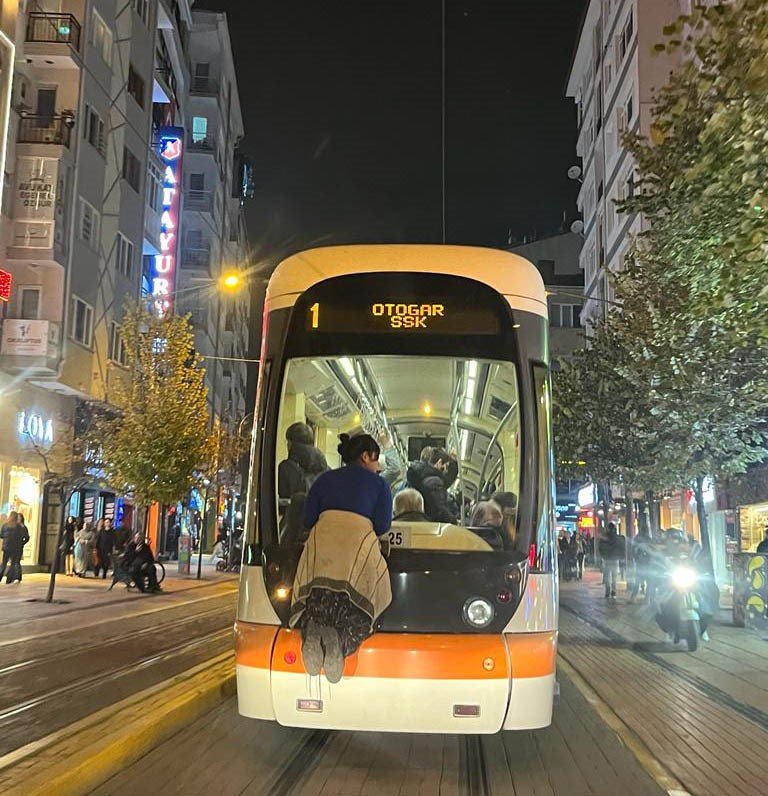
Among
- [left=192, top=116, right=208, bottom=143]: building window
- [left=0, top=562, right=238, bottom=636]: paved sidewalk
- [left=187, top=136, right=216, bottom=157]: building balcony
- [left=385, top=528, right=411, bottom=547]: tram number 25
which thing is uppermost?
[left=192, top=116, right=208, bottom=143]: building window

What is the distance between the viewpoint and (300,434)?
6.96 metres

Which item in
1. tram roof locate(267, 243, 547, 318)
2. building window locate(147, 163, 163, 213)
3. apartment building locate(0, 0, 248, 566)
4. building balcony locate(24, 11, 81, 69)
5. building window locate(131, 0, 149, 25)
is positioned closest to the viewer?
tram roof locate(267, 243, 547, 318)

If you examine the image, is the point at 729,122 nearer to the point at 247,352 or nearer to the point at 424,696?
the point at 424,696

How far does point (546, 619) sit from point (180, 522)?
146 feet

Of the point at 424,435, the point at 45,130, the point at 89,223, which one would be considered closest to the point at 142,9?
the point at 89,223

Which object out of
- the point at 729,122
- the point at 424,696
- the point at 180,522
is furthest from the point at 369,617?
the point at 180,522

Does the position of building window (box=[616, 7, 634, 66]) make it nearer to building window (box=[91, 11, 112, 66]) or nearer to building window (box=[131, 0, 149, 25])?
building window (box=[131, 0, 149, 25])

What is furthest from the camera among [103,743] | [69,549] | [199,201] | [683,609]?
[199,201]

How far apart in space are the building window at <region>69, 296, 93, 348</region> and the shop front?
6.54ft

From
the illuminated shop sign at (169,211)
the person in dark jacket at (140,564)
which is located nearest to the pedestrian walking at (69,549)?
the person in dark jacket at (140,564)

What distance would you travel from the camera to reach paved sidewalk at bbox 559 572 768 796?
698cm

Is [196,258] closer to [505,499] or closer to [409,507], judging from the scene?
[409,507]

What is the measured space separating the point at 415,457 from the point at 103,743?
2.95m

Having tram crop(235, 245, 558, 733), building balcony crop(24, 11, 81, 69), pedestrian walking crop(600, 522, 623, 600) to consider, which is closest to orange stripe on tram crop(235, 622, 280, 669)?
tram crop(235, 245, 558, 733)
